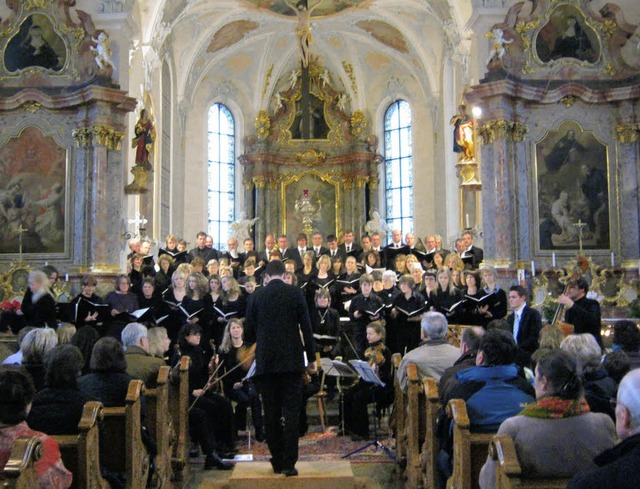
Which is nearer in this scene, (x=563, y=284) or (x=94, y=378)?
A: (x=94, y=378)

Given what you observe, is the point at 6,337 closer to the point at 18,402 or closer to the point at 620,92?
the point at 18,402

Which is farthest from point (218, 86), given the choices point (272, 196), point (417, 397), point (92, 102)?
point (417, 397)

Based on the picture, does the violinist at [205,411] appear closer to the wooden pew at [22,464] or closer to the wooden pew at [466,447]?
the wooden pew at [466,447]

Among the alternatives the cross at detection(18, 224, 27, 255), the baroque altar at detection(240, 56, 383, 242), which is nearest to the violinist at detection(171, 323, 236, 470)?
the cross at detection(18, 224, 27, 255)

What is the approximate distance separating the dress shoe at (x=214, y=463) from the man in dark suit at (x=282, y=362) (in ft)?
4.14

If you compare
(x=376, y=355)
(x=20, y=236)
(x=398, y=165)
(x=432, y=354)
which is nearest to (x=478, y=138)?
(x=398, y=165)

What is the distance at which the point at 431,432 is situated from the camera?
18.3 ft

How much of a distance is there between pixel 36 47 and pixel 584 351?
40.3 ft

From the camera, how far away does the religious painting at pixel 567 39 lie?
582 inches

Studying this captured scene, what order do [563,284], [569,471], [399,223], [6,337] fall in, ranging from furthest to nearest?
[399,223] < [563,284] < [6,337] < [569,471]

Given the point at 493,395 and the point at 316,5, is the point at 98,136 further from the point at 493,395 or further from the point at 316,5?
the point at 493,395

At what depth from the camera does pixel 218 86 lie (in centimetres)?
2344

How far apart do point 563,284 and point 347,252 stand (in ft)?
12.5

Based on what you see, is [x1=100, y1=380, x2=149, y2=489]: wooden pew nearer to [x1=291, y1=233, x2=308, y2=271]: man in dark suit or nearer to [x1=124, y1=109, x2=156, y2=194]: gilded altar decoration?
[x1=291, y1=233, x2=308, y2=271]: man in dark suit
